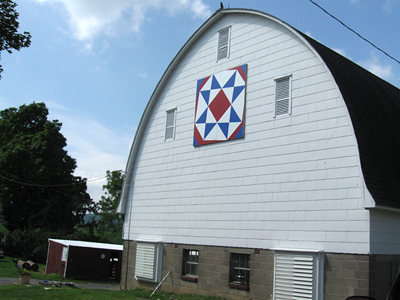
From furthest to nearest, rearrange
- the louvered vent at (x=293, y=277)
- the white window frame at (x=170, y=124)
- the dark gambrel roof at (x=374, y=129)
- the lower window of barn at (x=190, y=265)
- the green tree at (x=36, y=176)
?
the green tree at (x=36, y=176)
the white window frame at (x=170, y=124)
the lower window of barn at (x=190, y=265)
the louvered vent at (x=293, y=277)
the dark gambrel roof at (x=374, y=129)

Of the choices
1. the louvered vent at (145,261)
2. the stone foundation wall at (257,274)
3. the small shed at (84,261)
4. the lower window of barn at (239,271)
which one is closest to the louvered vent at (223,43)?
the stone foundation wall at (257,274)

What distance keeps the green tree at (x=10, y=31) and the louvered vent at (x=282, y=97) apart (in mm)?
8450

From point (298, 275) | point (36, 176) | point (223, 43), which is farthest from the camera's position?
point (36, 176)

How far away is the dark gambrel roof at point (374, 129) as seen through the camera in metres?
10.2

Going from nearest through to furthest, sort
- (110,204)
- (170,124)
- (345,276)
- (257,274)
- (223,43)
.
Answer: (345,276) < (257,274) < (223,43) < (170,124) < (110,204)

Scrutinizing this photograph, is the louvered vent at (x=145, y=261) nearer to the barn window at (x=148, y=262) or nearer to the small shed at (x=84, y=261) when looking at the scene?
the barn window at (x=148, y=262)

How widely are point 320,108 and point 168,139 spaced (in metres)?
7.20

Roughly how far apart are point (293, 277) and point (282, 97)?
5463mm

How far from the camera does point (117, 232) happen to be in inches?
2056

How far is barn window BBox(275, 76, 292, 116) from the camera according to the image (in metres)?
12.4

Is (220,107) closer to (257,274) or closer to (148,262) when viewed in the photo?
(257,274)

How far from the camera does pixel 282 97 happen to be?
499 inches

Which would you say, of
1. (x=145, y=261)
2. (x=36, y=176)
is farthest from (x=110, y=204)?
(x=145, y=261)

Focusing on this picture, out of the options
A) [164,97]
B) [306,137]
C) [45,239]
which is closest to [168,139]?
[164,97]
